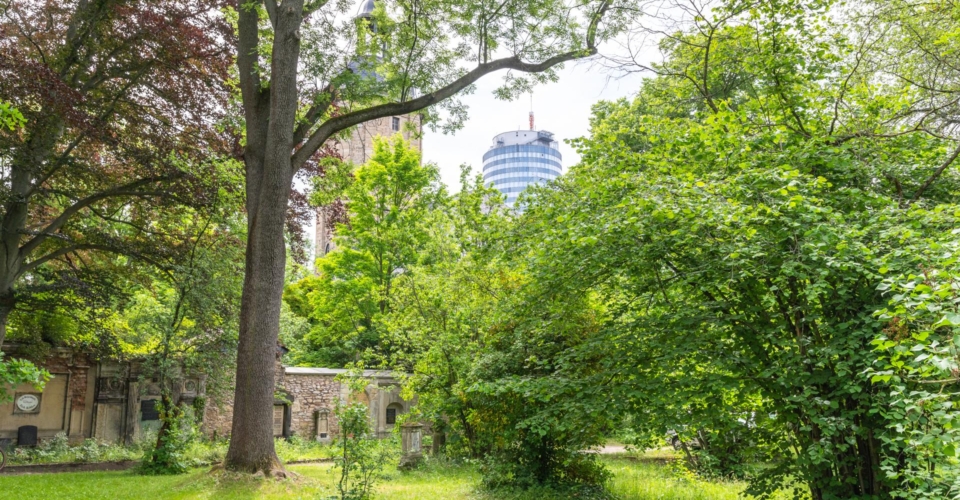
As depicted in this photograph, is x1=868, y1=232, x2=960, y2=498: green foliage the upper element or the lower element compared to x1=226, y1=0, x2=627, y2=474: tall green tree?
lower

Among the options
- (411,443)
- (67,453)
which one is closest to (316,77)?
(411,443)

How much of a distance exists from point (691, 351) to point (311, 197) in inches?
355

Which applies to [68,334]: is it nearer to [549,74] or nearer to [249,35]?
[249,35]

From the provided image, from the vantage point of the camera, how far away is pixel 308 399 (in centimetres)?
1980

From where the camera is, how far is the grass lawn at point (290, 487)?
25.5 ft

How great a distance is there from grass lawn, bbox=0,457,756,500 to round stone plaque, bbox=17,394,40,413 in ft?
20.0

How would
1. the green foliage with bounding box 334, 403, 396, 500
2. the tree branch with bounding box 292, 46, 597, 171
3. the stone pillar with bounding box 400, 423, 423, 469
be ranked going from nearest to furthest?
the green foliage with bounding box 334, 403, 396, 500 < the tree branch with bounding box 292, 46, 597, 171 < the stone pillar with bounding box 400, 423, 423, 469

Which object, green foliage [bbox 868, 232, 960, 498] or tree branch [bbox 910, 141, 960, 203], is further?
tree branch [bbox 910, 141, 960, 203]

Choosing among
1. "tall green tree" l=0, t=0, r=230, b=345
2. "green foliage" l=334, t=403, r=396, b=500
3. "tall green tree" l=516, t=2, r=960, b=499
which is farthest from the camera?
"tall green tree" l=0, t=0, r=230, b=345

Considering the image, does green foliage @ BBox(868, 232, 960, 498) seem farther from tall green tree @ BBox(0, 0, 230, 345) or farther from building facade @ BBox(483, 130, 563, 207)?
building facade @ BBox(483, 130, 563, 207)

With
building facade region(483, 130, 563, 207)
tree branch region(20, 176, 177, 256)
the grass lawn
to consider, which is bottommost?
the grass lawn

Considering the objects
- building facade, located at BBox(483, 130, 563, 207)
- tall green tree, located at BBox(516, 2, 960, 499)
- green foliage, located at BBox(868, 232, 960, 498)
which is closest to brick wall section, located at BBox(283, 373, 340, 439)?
tall green tree, located at BBox(516, 2, 960, 499)

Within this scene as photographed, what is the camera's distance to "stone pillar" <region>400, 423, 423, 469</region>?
12.5 meters

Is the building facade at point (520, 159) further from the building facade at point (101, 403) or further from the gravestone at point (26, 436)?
the gravestone at point (26, 436)
